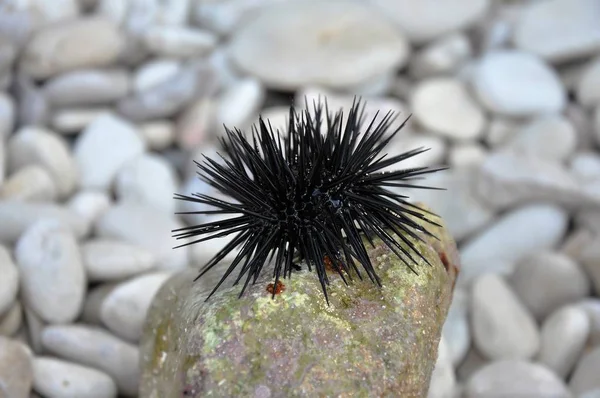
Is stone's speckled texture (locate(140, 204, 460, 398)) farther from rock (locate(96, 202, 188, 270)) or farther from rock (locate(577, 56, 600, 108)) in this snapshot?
rock (locate(577, 56, 600, 108))

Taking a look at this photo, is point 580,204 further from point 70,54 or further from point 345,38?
Result: point 70,54

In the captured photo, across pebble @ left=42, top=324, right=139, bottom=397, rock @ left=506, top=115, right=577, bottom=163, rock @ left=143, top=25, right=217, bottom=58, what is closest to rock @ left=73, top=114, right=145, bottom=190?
rock @ left=143, top=25, right=217, bottom=58

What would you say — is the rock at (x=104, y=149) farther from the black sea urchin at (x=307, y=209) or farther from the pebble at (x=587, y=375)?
the pebble at (x=587, y=375)

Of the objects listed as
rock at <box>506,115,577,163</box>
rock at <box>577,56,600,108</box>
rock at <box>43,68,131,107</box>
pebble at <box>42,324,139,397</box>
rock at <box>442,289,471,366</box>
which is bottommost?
pebble at <box>42,324,139,397</box>

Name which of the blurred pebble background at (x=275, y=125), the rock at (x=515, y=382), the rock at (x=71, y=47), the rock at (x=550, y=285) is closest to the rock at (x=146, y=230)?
the blurred pebble background at (x=275, y=125)

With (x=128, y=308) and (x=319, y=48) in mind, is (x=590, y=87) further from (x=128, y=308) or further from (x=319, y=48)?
(x=128, y=308)

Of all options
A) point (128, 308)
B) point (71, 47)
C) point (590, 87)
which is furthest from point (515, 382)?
point (71, 47)

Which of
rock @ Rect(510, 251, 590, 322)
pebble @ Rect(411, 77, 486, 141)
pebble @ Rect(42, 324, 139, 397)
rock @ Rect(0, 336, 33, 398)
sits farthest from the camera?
pebble @ Rect(411, 77, 486, 141)

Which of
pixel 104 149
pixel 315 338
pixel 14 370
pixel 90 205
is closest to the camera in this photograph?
pixel 315 338
